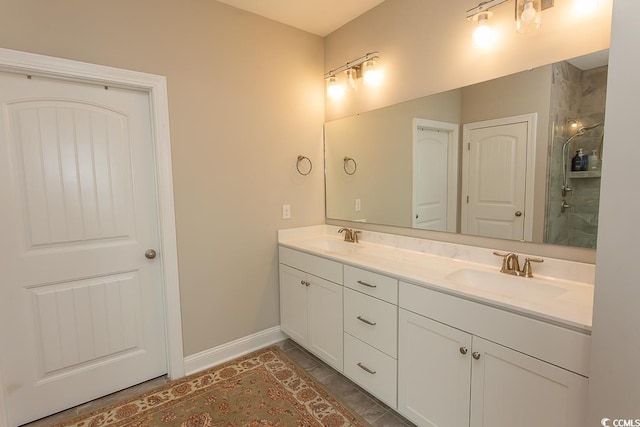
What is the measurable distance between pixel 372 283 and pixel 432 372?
0.53 metres

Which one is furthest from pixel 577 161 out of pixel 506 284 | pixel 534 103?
pixel 506 284

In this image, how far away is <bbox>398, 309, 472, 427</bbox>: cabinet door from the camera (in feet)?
4.60

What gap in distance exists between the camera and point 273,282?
2666 millimetres

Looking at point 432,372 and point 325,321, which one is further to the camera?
point 325,321

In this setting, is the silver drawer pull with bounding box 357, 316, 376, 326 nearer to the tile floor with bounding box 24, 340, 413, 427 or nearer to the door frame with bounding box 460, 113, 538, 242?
the tile floor with bounding box 24, 340, 413, 427

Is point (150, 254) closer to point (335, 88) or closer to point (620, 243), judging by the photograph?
point (335, 88)

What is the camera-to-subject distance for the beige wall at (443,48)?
4.80 ft

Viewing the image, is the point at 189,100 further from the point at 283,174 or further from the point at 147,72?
the point at 283,174

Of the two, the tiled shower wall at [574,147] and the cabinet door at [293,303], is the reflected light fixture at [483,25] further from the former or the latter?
the cabinet door at [293,303]

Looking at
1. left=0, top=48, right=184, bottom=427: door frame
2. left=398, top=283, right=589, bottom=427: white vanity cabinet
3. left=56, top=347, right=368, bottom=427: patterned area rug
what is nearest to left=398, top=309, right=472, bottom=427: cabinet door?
left=398, top=283, right=589, bottom=427: white vanity cabinet

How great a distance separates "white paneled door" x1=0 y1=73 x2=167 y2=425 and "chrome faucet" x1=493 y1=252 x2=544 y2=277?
2.20 metres

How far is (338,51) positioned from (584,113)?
1.91 meters

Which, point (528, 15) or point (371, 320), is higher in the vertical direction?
point (528, 15)

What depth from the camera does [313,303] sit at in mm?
2289
